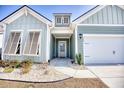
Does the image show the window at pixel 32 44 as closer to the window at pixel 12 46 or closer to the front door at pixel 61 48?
the window at pixel 12 46

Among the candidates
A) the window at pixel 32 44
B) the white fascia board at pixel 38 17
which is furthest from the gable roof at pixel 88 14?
the window at pixel 32 44

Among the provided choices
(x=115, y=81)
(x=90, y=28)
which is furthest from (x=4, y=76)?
(x=90, y=28)

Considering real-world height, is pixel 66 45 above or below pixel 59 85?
above

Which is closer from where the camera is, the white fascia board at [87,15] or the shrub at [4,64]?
the shrub at [4,64]

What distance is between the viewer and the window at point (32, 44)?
294 inches

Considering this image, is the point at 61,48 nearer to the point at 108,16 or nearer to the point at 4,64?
the point at 108,16

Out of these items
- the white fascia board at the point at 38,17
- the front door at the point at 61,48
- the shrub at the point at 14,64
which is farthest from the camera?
the front door at the point at 61,48

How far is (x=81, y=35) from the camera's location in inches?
325

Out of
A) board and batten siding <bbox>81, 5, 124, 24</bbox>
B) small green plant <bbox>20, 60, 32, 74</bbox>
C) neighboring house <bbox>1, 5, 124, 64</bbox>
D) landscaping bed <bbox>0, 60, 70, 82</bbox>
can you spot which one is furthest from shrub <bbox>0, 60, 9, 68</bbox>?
board and batten siding <bbox>81, 5, 124, 24</bbox>

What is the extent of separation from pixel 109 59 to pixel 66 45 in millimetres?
4885

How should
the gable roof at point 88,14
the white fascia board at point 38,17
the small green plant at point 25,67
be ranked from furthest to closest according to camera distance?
the gable roof at point 88,14, the white fascia board at point 38,17, the small green plant at point 25,67
